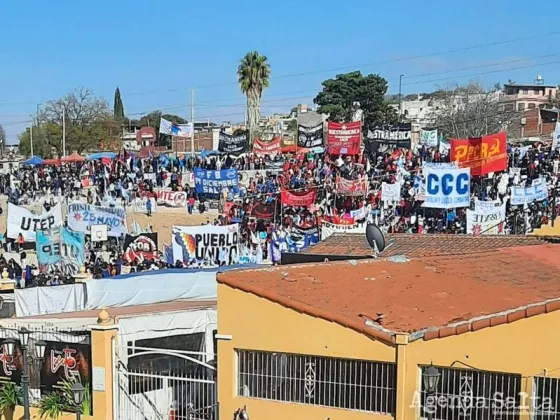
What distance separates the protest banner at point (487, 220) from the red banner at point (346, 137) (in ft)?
35.5

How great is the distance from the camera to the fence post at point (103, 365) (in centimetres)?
1286

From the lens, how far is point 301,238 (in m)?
26.7

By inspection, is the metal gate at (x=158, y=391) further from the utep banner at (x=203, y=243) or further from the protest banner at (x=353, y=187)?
the protest banner at (x=353, y=187)

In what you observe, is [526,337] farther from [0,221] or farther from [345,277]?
[0,221]

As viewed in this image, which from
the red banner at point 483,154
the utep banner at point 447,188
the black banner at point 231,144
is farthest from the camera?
the black banner at point 231,144

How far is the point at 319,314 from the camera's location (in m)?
10.8

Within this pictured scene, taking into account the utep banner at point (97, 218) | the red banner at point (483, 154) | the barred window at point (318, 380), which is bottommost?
the barred window at point (318, 380)

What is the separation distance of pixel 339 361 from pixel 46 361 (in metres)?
5.62

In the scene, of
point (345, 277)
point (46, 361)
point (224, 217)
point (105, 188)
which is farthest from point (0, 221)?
point (345, 277)

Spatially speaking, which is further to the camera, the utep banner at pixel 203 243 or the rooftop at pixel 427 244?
the utep banner at pixel 203 243

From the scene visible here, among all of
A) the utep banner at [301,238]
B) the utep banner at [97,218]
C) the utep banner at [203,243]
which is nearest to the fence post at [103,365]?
the utep banner at [203,243]

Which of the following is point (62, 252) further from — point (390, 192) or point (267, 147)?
point (267, 147)

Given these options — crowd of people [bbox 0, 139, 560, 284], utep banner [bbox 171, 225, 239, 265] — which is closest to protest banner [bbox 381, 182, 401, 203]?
crowd of people [bbox 0, 139, 560, 284]

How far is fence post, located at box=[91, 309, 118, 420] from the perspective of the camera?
12.9 m
